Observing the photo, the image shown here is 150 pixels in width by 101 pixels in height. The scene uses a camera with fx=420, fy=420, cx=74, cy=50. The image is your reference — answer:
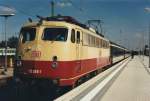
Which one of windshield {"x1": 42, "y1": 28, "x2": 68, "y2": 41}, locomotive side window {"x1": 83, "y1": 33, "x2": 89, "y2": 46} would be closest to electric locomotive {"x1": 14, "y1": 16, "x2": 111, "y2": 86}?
windshield {"x1": 42, "y1": 28, "x2": 68, "y2": 41}

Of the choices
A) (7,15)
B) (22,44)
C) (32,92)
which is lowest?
(32,92)

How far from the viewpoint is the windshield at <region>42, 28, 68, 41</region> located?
16438mm

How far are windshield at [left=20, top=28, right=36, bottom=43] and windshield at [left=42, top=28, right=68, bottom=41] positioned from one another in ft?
1.48

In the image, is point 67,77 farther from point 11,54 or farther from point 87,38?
point 11,54

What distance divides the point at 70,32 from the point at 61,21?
0.72 m

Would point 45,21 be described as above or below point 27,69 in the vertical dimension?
above

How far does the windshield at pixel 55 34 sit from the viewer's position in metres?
16.4

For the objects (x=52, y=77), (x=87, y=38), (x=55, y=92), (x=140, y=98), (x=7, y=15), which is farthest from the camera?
(x=7, y=15)

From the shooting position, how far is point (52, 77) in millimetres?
15609

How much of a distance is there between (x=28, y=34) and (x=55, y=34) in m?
1.09

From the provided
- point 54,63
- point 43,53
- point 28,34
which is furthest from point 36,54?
point 28,34

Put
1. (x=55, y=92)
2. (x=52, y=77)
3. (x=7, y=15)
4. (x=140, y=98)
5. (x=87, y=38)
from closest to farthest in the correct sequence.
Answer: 1. (x=140, y=98)
2. (x=52, y=77)
3. (x=55, y=92)
4. (x=87, y=38)
5. (x=7, y=15)

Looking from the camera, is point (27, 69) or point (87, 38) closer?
point (27, 69)

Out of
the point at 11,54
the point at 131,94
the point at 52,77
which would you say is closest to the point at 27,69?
the point at 52,77
